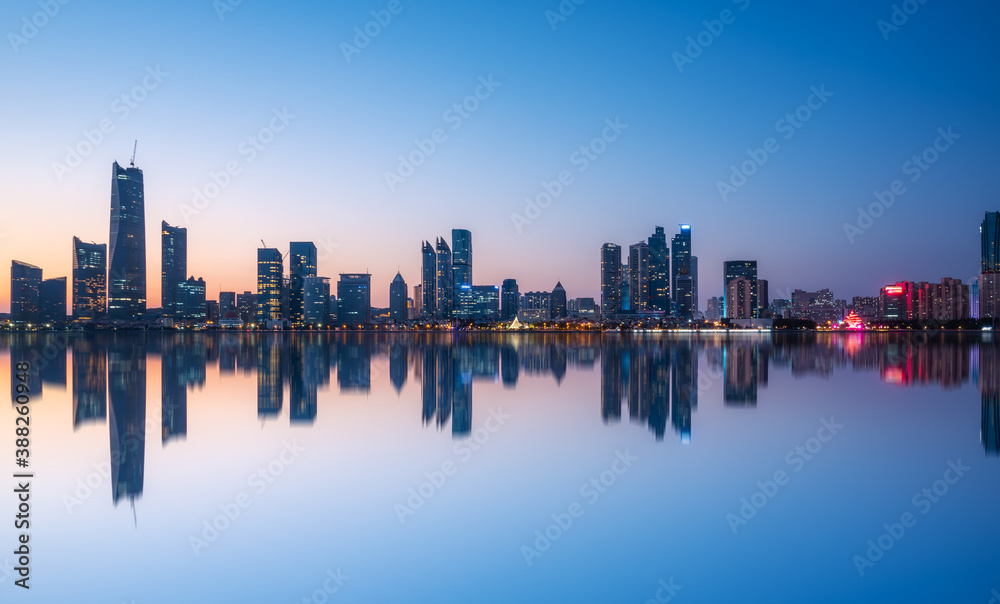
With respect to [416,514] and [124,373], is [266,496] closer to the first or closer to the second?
[416,514]

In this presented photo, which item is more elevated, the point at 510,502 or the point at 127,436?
the point at 127,436

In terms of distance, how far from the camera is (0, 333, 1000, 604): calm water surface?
23.8 ft

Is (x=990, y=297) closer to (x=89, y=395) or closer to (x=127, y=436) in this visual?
(x=89, y=395)

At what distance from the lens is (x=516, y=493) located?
10578mm

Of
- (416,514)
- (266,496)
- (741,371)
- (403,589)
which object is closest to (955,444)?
(416,514)

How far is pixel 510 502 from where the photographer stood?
33.1 feet

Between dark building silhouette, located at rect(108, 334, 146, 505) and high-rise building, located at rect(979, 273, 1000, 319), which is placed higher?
high-rise building, located at rect(979, 273, 1000, 319)

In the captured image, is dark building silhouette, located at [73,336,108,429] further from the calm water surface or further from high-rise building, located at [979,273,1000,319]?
high-rise building, located at [979,273,1000,319]

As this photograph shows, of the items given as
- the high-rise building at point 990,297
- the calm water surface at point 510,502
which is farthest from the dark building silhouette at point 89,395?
the high-rise building at point 990,297

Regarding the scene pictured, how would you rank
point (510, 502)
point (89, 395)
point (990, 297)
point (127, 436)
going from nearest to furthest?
point (510, 502) → point (127, 436) → point (89, 395) → point (990, 297)

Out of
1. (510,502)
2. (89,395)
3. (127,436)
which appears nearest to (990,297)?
(510,502)

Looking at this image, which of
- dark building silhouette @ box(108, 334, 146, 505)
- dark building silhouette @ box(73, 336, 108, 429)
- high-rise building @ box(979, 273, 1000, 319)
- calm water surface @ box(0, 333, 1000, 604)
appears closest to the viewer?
calm water surface @ box(0, 333, 1000, 604)

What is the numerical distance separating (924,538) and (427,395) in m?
17.0

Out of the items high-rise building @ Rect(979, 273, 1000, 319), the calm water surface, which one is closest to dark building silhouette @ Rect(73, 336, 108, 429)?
the calm water surface
